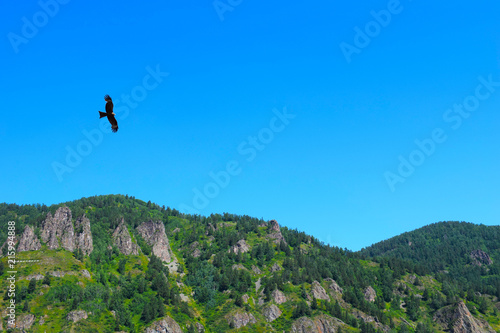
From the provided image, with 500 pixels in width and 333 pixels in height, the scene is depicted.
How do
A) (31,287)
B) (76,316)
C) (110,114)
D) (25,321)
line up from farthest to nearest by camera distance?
(31,287)
(76,316)
(25,321)
(110,114)

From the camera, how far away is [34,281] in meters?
200

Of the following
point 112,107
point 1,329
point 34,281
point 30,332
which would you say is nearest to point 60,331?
point 30,332

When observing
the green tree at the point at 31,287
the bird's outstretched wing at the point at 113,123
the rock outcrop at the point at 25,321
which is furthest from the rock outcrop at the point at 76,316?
the bird's outstretched wing at the point at 113,123

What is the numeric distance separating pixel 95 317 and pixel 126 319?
→ 46.7 ft

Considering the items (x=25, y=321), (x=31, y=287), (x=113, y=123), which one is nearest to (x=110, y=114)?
(x=113, y=123)

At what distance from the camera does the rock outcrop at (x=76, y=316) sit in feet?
607

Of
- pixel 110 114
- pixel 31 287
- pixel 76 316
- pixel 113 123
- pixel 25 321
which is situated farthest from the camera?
pixel 31 287

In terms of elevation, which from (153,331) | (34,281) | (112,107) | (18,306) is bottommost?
(112,107)

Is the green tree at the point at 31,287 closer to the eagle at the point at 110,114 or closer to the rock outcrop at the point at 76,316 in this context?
the rock outcrop at the point at 76,316

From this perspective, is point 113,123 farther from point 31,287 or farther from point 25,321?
point 31,287

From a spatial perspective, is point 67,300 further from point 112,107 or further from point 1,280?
point 112,107

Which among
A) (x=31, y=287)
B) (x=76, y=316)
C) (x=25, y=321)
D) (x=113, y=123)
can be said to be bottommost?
(x=113, y=123)

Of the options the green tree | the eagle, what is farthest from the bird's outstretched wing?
the green tree

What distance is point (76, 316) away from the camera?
18688 cm
